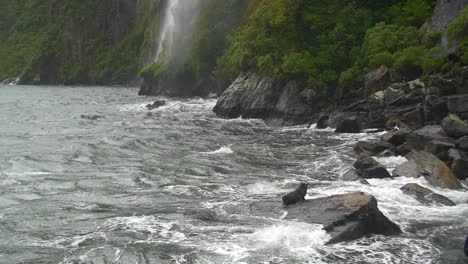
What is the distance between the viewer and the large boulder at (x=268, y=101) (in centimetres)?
3697

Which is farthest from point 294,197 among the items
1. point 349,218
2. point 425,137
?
point 425,137

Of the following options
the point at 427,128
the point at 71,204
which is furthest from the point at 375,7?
the point at 71,204

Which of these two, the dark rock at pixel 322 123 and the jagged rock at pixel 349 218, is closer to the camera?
the jagged rock at pixel 349 218

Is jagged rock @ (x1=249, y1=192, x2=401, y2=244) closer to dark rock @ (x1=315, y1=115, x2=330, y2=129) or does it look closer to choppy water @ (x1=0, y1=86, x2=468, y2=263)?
choppy water @ (x1=0, y1=86, x2=468, y2=263)

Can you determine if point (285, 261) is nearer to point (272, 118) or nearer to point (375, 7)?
point (272, 118)

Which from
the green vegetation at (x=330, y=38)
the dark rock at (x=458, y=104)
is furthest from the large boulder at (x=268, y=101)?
the dark rock at (x=458, y=104)

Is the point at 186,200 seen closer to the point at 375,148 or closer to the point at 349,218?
the point at 349,218

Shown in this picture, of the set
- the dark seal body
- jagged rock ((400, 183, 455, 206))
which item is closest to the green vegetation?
jagged rock ((400, 183, 455, 206))

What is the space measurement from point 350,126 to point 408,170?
1166 cm

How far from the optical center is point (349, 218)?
1336 cm

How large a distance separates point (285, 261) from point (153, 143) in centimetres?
1899

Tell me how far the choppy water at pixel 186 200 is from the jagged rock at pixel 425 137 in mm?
1795

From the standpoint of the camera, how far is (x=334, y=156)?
24000 mm

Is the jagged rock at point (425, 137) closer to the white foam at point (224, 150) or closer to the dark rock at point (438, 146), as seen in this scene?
the dark rock at point (438, 146)
